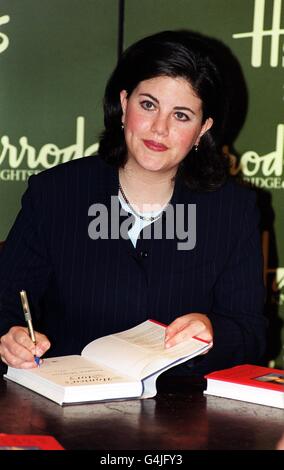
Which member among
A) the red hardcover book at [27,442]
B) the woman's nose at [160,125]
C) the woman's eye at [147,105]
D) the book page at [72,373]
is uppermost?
the woman's eye at [147,105]

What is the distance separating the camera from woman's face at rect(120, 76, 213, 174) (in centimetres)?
210

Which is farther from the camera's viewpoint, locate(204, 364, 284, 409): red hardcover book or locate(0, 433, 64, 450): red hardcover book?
locate(204, 364, 284, 409): red hardcover book

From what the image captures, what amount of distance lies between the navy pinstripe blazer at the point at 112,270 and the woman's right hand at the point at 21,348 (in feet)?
0.83

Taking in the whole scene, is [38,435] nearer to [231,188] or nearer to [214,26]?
[231,188]

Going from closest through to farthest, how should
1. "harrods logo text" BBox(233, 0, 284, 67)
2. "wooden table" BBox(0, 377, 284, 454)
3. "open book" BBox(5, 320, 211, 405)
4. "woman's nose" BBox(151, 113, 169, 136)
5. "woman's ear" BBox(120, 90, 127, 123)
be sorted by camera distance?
1. "wooden table" BBox(0, 377, 284, 454)
2. "open book" BBox(5, 320, 211, 405)
3. "woman's nose" BBox(151, 113, 169, 136)
4. "woman's ear" BBox(120, 90, 127, 123)
5. "harrods logo text" BBox(233, 0, 284, 67)

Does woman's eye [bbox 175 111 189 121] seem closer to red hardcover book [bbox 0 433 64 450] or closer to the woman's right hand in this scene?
the woman's right hand

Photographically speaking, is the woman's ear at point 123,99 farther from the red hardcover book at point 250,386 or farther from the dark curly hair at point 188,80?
the red hardcover book at point 250,386

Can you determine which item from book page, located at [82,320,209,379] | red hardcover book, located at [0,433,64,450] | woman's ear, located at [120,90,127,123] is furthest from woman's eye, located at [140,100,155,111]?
red hardcover book, located at [0,433,64,450]

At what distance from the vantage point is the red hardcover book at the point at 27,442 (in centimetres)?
125

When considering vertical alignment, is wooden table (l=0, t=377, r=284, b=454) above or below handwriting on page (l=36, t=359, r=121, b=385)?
below

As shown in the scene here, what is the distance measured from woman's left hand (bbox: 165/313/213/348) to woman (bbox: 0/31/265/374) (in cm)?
23

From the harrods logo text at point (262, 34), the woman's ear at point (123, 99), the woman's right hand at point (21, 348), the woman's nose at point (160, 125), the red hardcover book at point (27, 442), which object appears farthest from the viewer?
the harrods logo text at point (262, 34)

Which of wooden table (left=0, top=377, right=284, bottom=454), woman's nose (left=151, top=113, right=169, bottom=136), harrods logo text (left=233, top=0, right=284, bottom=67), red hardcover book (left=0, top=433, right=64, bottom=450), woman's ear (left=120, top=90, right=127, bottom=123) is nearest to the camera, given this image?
red hardcover book (left=0, top=433, right=64, bottom=450)

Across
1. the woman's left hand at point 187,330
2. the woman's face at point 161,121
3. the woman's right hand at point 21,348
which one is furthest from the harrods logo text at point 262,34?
the woman's right hand at point 21,348
